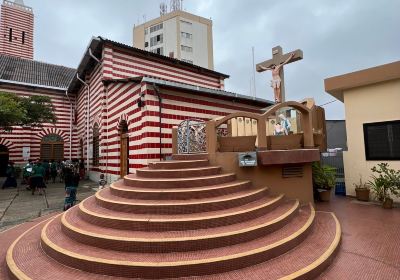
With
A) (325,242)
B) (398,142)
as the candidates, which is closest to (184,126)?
(325,242)

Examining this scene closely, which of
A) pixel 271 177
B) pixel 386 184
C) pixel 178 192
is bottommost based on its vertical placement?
pixel 386 184

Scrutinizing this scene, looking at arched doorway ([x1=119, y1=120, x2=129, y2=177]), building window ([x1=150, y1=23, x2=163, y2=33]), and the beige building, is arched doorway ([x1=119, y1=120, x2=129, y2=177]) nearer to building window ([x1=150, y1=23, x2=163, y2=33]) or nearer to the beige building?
the beige building

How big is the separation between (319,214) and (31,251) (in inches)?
253

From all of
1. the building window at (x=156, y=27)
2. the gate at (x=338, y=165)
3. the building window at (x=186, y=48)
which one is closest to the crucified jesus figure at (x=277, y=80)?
the gate at (x=338, y=165)

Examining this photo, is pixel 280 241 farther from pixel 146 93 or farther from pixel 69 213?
pixel 146 93

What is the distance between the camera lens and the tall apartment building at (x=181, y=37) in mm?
45906

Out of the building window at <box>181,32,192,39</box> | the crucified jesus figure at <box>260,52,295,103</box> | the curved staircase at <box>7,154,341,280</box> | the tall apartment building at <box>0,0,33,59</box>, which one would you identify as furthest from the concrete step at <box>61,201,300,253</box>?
the building window at <box>181,32,192,39</box>

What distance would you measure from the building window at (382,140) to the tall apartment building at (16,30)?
126ft

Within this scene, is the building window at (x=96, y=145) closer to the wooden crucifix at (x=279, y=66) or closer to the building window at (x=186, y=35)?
the wooden crucifix at (x=279, y=66)

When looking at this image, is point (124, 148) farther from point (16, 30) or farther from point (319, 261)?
point (16, 30)

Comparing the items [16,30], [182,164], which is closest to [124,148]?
[182,164]

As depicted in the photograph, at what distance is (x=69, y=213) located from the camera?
18.6ft

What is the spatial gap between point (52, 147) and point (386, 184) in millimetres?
21493

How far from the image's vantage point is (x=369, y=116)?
831 cm
